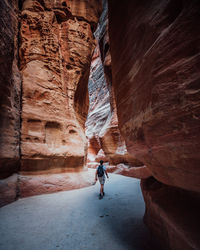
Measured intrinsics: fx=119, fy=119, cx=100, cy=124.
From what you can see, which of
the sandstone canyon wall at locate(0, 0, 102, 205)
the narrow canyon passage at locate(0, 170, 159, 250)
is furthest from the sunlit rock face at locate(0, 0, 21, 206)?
the narrow canyon passage at locate(0, 170, 159, 250)

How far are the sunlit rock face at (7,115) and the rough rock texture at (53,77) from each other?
40cm

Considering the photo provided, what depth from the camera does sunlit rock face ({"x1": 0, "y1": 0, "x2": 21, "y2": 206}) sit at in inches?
131

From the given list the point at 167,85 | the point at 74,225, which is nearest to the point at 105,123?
the point at 74,225

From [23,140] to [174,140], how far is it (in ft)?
16.3

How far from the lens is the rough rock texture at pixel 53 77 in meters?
4.86

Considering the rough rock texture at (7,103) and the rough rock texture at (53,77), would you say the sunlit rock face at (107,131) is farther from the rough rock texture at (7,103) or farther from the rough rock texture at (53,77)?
the rough rock texture at (7,103)

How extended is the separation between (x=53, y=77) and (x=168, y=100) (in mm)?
5883

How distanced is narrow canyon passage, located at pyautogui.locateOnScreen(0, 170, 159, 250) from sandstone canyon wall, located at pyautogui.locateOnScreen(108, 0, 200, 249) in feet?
1.77

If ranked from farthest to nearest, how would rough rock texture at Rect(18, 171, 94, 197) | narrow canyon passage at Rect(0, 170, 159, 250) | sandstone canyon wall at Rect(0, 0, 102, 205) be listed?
rough rock texture at Rect(18, 171, 94, 197) < sandstone canyon wall at Rect(0, 0, 102, 205) < narrow canyon passage at Rect(0, 170, 159, 250)

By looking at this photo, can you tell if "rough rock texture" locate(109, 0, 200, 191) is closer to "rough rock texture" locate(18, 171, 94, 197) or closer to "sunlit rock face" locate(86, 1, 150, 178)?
"rough rock texture" locate(18, 171, 94, 197)

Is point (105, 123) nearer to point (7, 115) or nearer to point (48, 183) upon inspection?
point (48, 183)

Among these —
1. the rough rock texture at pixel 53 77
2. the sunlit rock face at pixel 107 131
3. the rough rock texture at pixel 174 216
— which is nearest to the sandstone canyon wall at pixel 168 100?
the rough rock texture at pixel 174 216

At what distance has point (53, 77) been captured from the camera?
19.1 feet

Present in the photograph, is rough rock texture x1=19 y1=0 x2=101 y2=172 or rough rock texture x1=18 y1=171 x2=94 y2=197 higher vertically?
rough rock texture x1=19 y1=0 x2=101 y2=172
